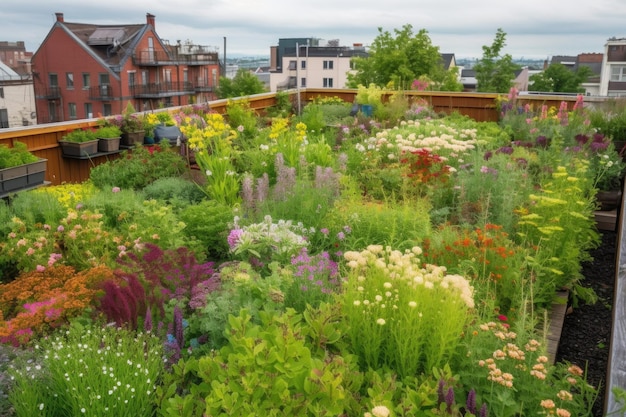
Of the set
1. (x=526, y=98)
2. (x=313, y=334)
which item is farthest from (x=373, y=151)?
(x=526, y=98)

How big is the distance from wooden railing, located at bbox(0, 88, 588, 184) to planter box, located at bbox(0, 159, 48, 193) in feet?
2.58

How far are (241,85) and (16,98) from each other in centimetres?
1364

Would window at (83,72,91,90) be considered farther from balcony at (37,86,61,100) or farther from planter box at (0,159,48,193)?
planter box at (0,159,48,193)

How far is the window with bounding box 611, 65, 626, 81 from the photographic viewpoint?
173 feet

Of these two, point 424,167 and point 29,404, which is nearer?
point 29,404

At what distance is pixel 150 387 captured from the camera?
2256 mm

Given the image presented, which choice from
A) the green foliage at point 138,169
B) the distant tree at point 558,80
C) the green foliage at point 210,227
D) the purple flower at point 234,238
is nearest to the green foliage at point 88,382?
the purple flower at point 234,238

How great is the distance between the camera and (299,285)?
2.99 m

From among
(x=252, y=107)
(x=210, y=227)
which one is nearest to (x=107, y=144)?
(x=210, y=227)

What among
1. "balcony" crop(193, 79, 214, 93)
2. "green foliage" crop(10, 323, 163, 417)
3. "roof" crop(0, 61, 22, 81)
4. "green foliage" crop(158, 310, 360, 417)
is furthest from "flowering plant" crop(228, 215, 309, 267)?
"balcony" crop(193, 79, 214, 93)

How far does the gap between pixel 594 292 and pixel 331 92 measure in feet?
30.8

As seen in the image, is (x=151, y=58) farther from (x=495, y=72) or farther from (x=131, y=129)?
(x=131, y=129)

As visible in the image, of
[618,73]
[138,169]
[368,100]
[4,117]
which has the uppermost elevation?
[618,73]

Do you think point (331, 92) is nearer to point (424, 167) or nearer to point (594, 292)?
point (424, 167)
